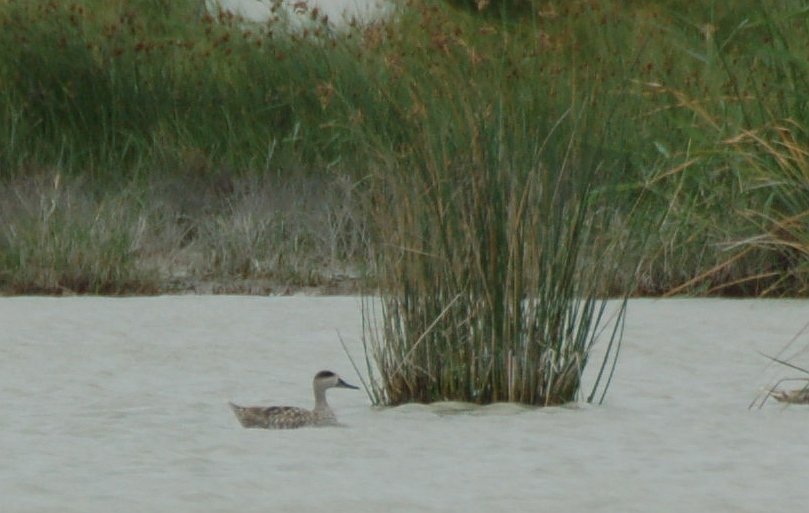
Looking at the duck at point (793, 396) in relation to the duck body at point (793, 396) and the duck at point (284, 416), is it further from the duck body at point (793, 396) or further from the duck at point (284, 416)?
the duck at point (284, 416)

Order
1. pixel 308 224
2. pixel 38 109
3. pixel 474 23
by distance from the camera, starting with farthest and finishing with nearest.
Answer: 1. pixel 474 23
2. pixel 38 109
3. pixel 308 224

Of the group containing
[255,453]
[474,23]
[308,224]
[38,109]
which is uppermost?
[474,23]

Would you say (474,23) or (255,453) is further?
(474,23)

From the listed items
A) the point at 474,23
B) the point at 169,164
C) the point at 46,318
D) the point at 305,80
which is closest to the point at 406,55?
the point at 305,80

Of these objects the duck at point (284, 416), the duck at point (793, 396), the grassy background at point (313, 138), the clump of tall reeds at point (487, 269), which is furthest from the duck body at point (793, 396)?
the duck at point (284, 416)

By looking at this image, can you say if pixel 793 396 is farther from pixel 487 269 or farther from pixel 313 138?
pixel 313 138

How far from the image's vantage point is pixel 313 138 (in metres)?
10.3

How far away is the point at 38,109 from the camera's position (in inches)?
415

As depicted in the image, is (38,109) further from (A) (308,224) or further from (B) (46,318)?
(B) (46,318)

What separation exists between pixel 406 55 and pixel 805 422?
6.16 meters

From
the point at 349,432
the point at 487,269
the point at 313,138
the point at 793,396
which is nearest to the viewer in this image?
the point at 349,432

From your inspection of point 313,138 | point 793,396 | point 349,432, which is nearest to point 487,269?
point 349,432

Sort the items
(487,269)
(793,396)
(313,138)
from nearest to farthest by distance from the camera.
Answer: (487,269) < (793,396) < (313,138)

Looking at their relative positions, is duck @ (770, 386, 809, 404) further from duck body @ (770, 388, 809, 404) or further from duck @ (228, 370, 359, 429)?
duck @ (228, 370, 359, 429)
